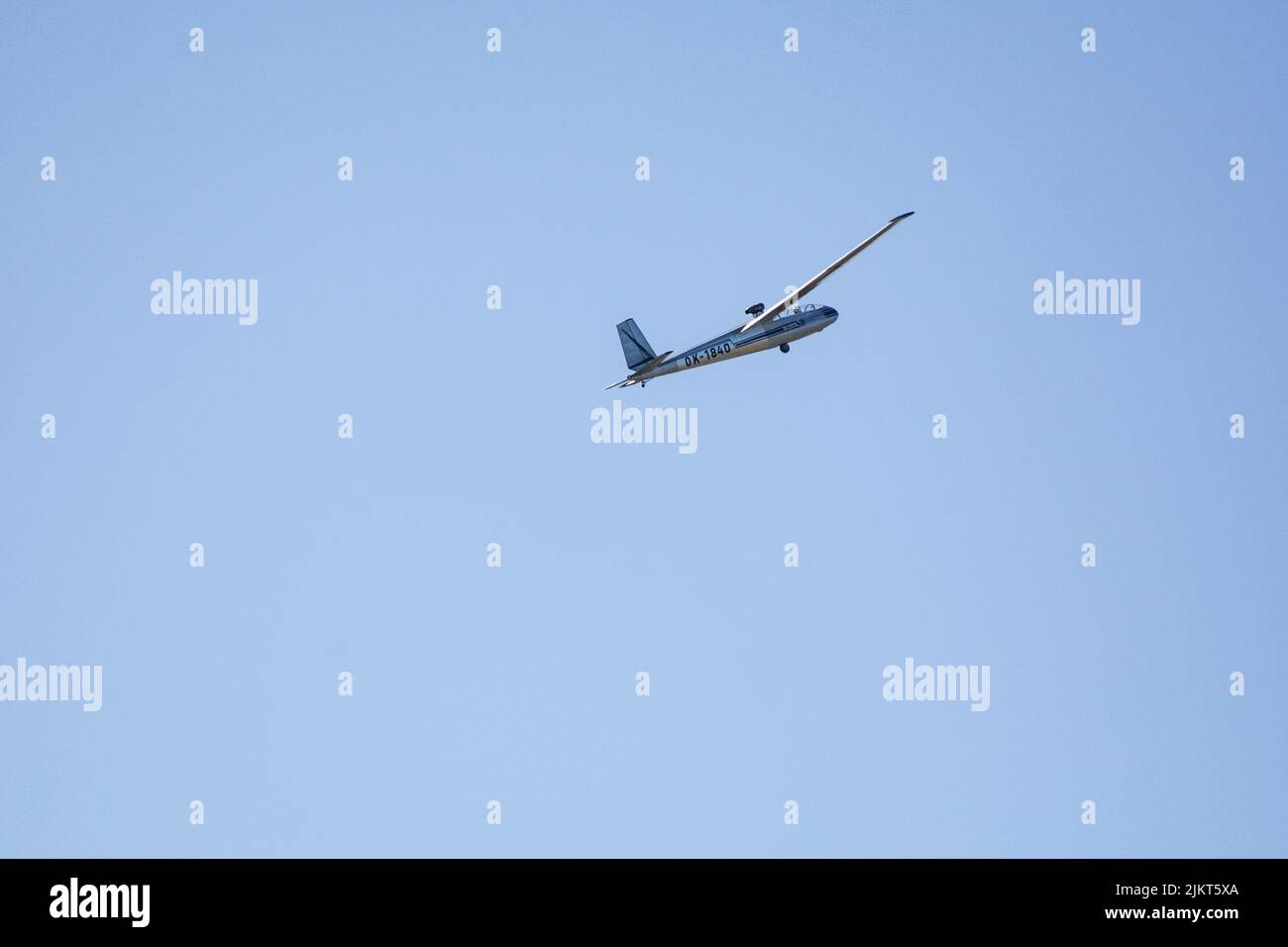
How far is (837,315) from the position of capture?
93.1m

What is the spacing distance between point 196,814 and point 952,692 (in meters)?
38.6

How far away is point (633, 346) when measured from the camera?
91875 mm

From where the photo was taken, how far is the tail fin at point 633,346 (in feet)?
300

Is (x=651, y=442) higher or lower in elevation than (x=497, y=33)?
lower

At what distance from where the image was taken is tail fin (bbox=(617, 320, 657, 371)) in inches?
3602
